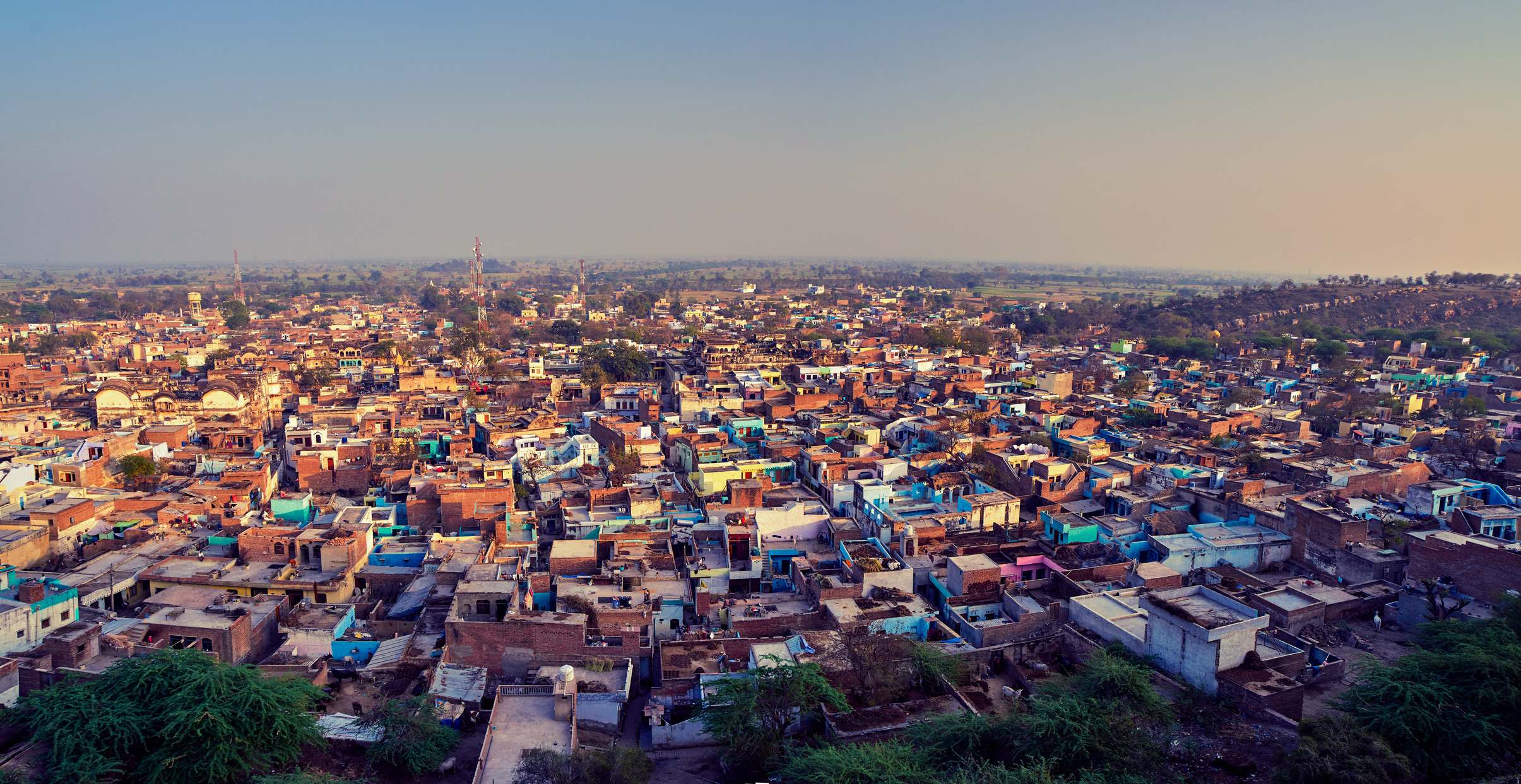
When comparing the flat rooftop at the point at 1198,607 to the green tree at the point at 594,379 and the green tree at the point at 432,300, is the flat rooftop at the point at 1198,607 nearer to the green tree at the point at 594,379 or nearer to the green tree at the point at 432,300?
the green tree at the point at 594,379

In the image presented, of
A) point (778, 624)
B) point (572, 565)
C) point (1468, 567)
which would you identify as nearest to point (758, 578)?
point (778, 624)

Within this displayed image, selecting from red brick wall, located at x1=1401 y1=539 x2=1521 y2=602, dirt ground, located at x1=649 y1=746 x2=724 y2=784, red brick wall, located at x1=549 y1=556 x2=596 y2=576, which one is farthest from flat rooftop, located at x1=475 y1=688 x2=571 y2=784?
red brick wall, located at x1=1401 y1=539 x2=1521 y2=602

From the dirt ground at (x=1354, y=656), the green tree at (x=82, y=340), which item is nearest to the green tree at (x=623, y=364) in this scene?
the dirt ground at (x=1354, y=656)

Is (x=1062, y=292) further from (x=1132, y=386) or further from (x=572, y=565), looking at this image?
(x=572, y=565)

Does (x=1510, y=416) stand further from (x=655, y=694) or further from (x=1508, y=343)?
(x=655, y=694)

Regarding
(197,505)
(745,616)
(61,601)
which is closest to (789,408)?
(745,616)
